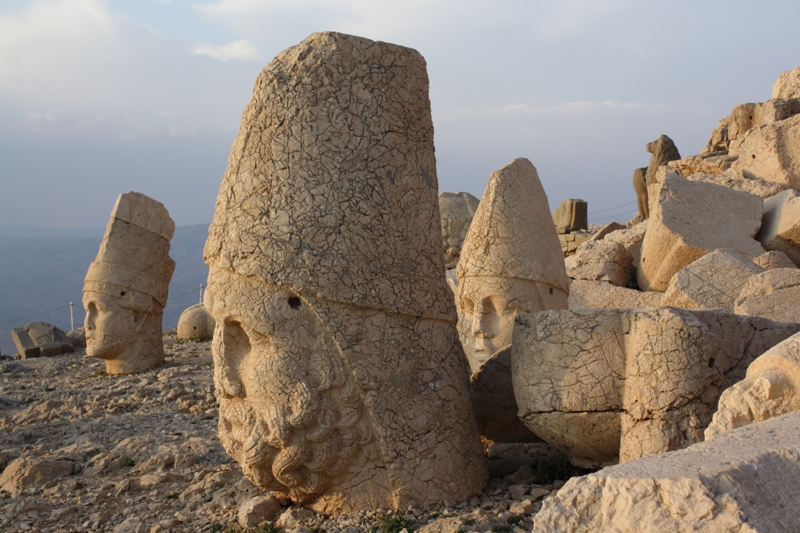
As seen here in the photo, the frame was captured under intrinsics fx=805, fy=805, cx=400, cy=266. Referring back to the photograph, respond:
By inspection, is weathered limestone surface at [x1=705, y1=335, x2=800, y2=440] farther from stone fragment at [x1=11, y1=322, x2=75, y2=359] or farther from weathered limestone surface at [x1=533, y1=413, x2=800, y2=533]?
stone fragment at [x1=11, y1=322, x2=75, y2=359]

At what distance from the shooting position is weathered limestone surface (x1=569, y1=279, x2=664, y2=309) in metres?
8.34

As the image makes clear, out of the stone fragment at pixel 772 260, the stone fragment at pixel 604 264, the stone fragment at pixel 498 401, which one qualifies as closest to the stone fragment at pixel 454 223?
the stone fragment at pixel 604 264

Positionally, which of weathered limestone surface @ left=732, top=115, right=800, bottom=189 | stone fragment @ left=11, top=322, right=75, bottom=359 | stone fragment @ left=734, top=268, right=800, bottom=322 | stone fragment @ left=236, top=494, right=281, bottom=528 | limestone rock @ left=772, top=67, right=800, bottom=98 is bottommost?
stone fragment @ left=11, top=322, right=75, bottom=359

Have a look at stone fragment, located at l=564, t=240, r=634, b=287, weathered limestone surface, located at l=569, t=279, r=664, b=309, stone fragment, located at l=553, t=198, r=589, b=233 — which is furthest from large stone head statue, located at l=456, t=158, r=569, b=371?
stone fragment, located at l=553, t=198, r=589, b=233

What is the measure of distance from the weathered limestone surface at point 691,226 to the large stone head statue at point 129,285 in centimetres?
572

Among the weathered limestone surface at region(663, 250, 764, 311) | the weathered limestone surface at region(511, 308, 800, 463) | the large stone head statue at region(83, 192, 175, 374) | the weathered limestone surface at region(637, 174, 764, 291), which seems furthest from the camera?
the large stone head statue at region(83, 192, 175, 374)

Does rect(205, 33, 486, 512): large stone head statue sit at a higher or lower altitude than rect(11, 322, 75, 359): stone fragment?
higher

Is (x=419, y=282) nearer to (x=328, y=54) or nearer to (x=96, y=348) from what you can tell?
(x=328, y=54)

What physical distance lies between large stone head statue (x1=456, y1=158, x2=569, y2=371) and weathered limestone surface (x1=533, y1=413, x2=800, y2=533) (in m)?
3.64

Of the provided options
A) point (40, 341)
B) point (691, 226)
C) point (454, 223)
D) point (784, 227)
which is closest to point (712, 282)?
point (691, 226)

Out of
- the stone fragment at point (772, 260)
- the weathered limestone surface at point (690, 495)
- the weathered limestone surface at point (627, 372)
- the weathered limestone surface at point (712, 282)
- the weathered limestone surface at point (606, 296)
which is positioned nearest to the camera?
the weathered limestone surface at point (690, 495)

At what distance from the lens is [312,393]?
3586 millimetres

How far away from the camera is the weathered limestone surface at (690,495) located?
6.05ft

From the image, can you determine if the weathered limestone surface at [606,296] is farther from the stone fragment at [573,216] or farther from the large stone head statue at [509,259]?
the stone fragment at [573,216]
